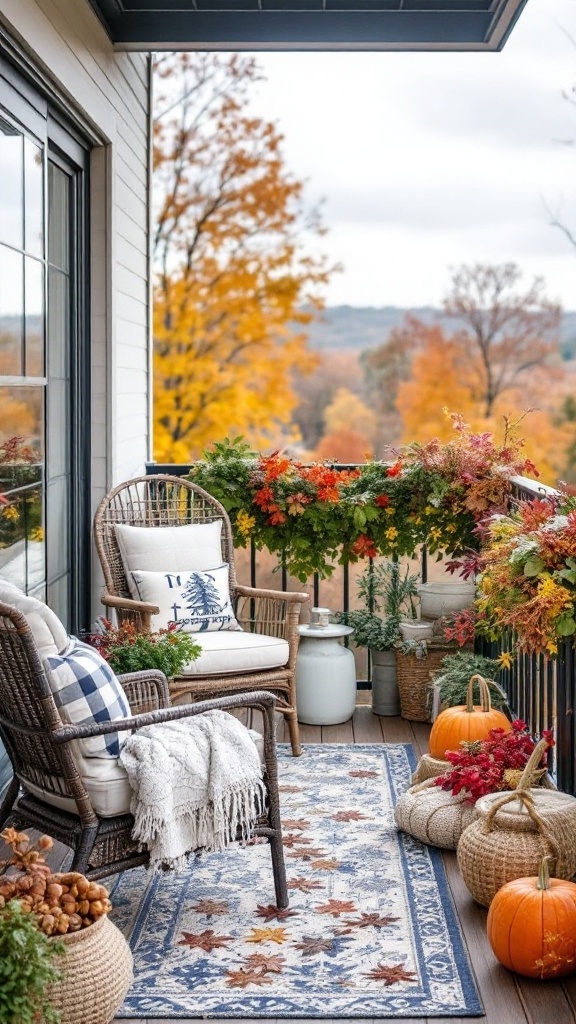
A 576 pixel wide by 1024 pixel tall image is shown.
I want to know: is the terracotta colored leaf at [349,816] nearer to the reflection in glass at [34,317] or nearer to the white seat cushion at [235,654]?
the white seat cushion at [235,654]

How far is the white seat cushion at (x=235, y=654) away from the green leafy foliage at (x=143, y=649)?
0.14 metres

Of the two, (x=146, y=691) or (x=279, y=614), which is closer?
(x=146, y=691)

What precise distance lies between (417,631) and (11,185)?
2.54 m

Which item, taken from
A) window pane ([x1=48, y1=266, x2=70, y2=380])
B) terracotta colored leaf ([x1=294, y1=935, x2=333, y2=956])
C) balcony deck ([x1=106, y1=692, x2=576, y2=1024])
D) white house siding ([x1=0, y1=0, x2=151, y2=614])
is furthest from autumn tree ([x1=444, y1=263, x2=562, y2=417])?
terracotta colored leaf ([x1=294, y1=935, x2=333, y2=956])

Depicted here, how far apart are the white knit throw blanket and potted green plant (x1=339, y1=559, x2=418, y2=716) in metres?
2.23

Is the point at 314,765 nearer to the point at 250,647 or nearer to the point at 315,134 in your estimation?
the point at 250,647

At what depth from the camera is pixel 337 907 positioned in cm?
306

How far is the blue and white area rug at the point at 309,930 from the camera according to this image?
2.54 meters

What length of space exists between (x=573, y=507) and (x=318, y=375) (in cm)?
846

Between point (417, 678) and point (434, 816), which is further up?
point (417, 678)

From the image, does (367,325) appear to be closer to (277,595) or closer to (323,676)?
(323,676)

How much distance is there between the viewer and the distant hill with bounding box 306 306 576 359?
11.6m

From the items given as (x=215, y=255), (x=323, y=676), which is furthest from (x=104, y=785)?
(x=215, y=255)

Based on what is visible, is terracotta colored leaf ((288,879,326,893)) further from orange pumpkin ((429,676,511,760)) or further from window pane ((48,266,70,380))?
window pane ((48,266,70,380))
